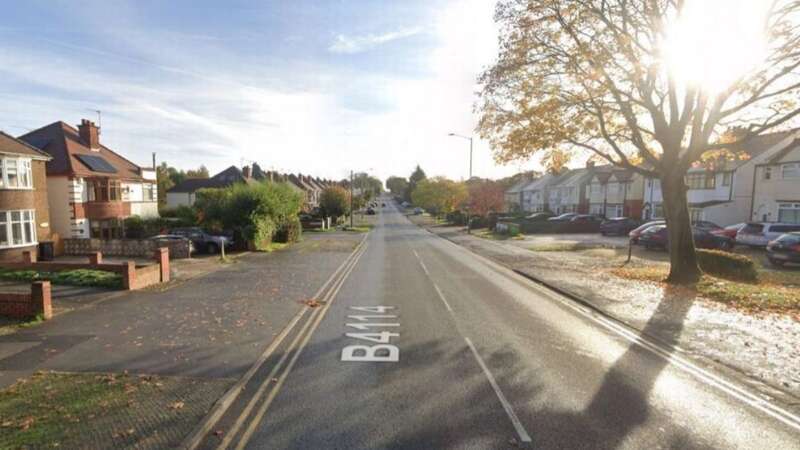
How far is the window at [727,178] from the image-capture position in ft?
120

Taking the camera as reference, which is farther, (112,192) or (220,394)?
(112,192)

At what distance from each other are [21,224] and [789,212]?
5251 centimetres

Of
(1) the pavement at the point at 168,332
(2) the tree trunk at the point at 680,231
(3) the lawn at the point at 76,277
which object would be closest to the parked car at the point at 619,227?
(2) the tree trunk at the point at 680,231

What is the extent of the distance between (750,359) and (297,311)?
9972 millimetres

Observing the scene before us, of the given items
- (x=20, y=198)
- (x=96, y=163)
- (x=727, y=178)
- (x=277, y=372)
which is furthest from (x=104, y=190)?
(x=727, y=178)

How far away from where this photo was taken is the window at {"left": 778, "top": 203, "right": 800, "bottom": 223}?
31.4 metres

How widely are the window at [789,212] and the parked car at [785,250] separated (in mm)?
17435

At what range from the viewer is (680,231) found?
14.5 m

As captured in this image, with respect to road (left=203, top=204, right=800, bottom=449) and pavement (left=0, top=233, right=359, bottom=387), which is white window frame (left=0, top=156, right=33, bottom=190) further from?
road (left=203, top=204, right=800, bottom=449)

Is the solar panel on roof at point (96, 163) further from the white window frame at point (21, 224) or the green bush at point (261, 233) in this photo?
the green bush at point (261, 233)

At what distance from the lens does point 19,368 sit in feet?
22.7

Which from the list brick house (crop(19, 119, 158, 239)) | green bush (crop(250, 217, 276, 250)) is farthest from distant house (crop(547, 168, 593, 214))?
brick house (crop(19, 119, 158, 239))

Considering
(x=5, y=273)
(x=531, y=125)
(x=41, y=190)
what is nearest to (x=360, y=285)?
(x=531, y=125)

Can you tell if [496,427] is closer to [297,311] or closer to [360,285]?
[297,311]
